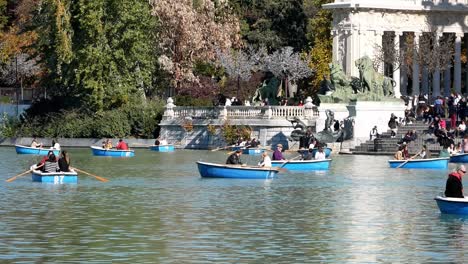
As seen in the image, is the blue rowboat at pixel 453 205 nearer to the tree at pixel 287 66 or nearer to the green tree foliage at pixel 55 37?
the green tree foliage at pixel 55 37

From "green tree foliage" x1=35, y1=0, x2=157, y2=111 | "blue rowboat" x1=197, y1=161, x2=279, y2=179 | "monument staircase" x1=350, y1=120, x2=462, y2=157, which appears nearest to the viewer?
"blue rowboat" x1=197, y1=161, x2=279, y2=179

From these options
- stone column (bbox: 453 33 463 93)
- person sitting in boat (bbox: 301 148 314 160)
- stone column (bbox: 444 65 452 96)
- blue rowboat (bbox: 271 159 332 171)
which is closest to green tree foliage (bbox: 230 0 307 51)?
stone column (bbox: 444 65 452 96)

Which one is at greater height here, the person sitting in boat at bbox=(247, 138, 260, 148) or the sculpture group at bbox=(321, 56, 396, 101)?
the sculpture group at bbox=(321, 56, 396, 101)

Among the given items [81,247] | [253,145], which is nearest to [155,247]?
[81,247]

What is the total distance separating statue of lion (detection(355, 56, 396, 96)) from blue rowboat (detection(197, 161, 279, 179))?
28965mm

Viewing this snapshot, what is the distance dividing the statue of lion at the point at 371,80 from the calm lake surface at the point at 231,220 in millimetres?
22013

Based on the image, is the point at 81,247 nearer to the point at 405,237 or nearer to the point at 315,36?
the point at 405,237

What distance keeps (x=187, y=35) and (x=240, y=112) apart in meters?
13.8

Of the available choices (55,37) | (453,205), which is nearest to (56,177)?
(453,205)

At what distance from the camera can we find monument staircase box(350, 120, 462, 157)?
3290 inches

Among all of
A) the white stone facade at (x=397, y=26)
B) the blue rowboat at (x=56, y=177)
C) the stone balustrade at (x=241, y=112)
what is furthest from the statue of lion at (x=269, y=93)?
the blue rowboat at (x=56, y=177)

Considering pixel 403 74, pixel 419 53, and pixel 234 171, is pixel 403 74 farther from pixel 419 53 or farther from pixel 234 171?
pixel 234 171

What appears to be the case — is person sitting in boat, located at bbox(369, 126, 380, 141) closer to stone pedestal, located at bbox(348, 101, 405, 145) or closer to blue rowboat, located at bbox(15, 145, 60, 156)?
stone pedestal, located at bbox(348, 101, 405, 145)

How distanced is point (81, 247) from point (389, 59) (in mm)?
71579
